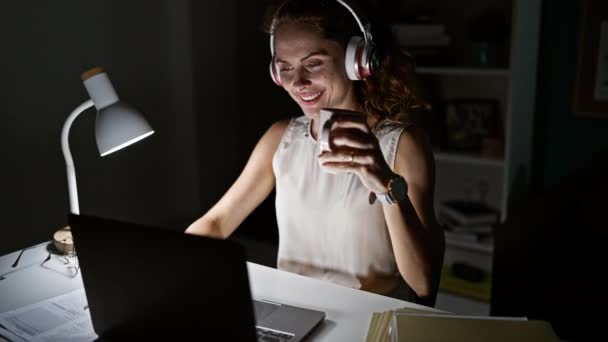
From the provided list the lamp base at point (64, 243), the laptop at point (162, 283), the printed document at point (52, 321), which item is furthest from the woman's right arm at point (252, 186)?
the laptop at point (162, 283)

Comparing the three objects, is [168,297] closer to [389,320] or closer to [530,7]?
[389,320]

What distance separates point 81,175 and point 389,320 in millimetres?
1796

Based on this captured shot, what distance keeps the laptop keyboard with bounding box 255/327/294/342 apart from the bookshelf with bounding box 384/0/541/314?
5.89ft

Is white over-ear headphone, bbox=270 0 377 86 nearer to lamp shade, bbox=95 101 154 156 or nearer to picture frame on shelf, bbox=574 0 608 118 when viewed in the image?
lamp shade, bbox=95 101 154 156

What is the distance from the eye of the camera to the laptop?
31.2 inches

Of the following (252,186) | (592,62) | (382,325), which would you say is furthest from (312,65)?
(592,62)

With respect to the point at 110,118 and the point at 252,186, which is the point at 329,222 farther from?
the point at 110,118

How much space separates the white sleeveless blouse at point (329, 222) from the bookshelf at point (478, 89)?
4.08 feet

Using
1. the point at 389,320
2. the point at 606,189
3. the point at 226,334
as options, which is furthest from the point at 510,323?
the point at 606,189

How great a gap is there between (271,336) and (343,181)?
0.59m

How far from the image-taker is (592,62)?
2629 mm

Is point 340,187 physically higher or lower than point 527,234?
higher

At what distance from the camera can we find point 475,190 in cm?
298

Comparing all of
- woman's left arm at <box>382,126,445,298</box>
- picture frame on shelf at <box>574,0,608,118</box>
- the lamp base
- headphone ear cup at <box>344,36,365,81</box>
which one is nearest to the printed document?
the lamp base
